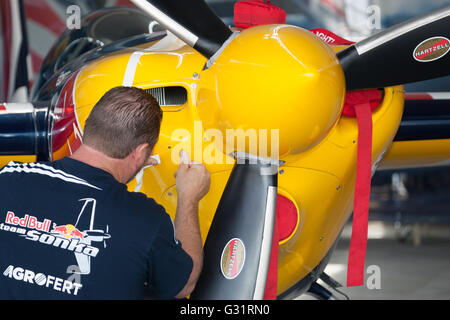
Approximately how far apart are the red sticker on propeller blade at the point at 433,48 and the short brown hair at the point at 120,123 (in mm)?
1164

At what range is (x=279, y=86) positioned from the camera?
1942mm

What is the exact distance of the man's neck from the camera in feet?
Answer: 6.15

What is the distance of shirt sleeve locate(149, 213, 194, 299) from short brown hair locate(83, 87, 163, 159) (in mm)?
290

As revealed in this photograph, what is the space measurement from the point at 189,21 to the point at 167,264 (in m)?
1.01

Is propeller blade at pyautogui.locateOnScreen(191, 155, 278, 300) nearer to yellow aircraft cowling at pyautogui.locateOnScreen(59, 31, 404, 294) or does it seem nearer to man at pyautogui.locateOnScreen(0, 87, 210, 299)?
yellow aircraft cowling at pyautogui.locateOnScreen(59, 31, 404, 294)

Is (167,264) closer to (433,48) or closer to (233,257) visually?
(233,257)

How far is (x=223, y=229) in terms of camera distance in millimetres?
2229

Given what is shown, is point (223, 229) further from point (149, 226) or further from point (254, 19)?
point (254, 19)

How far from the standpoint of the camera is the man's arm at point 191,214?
189cm

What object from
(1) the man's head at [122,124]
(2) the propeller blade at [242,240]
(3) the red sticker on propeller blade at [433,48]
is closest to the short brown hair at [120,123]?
(1) the man's head at [122,124]

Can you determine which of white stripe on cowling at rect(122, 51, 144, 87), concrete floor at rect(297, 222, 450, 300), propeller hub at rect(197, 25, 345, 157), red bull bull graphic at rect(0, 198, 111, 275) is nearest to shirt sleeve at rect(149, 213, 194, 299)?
red bull bull graphic at rect(0, 198, 111, 275)

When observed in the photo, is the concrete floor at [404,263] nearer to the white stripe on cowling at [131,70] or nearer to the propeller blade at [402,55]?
the propeller blade at [402,55]

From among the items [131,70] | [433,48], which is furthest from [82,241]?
[433,48]
